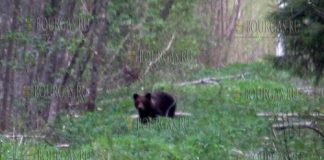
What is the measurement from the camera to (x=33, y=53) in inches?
720

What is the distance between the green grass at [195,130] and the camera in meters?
12.3

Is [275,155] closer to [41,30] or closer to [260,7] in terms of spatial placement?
[41,30]

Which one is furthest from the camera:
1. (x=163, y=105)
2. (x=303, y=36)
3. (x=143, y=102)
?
(x=163, y=105)

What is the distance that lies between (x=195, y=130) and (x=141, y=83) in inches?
374

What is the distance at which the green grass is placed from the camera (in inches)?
485

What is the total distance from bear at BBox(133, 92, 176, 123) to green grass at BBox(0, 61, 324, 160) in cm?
38

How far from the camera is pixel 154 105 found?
1767 cm

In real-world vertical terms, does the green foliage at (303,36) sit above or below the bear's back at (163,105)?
above

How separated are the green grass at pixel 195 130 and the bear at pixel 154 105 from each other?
0.38 meters

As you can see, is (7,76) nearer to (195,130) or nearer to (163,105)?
(163,105)

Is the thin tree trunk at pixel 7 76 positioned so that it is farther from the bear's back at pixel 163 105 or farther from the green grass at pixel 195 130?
the bear's back at pixel 163 105

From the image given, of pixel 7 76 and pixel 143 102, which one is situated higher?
pixel 7 76

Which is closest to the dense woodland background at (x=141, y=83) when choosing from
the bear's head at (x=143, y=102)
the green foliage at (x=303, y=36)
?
the green foliage at (x=303, y=36)

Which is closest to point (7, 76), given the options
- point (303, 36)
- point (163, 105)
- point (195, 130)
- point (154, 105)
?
point (154, 105)
